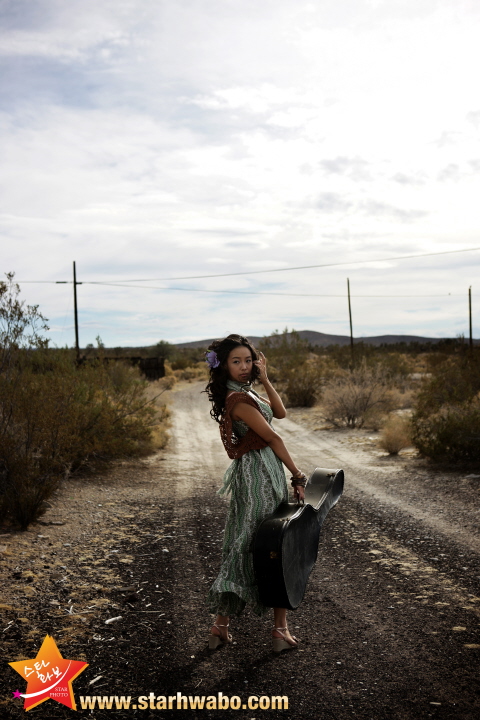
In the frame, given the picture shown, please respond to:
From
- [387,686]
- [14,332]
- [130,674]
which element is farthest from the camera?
[14,332]

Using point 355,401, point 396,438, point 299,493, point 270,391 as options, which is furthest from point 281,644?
point 355,401

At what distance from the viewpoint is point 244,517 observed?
3643 mm

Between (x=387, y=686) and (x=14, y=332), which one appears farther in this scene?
(x=14, y=332)

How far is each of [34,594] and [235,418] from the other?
2.47 meters

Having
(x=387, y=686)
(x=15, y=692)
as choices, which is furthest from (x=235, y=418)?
(x=15, y=692)

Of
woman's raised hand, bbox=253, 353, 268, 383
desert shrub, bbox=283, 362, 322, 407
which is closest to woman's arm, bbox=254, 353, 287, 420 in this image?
woman's raised hand, bbox=253, 353, 268, 383

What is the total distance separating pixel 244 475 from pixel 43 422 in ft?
14.2

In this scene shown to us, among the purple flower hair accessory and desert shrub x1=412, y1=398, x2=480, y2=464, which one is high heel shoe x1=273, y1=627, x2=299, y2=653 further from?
desert shrub x1=412, y1=398, x2=480, y2=464

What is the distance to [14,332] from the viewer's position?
7918 millimetres

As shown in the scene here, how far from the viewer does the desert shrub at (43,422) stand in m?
6.75

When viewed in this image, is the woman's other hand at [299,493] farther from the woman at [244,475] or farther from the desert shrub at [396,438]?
the desert shrub at [396,438]

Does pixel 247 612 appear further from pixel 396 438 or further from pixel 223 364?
pixel 396 438

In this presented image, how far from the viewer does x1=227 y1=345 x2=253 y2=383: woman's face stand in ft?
12.2

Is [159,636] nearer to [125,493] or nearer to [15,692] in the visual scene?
[15,692]
